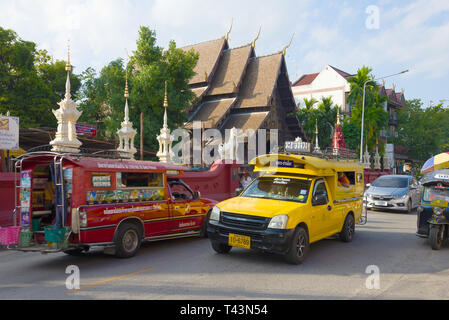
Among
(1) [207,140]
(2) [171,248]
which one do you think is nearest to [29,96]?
(1) [207,140]

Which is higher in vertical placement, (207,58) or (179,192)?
(207,58)

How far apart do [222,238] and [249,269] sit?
34.4 inches

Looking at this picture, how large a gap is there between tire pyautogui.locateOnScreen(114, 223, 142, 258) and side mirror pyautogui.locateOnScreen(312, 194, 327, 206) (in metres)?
3.69

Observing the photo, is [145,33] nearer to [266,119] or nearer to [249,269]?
[266,119]

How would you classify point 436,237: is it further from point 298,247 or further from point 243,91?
point 243,91

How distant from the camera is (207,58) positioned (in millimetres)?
35156

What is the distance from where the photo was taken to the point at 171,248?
8.57m

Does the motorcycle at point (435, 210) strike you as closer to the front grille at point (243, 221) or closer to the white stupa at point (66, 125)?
the front grille at point (243, 221)

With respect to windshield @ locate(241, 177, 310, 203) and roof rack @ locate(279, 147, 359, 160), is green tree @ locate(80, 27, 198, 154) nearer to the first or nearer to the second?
roof rack @ locate(279, 147, 359, 160)

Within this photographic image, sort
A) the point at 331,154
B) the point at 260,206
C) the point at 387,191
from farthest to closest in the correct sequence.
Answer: the point at 387,191 → the point at 331,154 → the point at 260,206

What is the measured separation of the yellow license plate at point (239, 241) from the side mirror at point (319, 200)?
1635 mm

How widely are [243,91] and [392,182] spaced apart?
18353 millimetres

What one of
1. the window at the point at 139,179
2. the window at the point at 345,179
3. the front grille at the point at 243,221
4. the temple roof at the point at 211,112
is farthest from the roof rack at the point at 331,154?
the temple roof at the point at 211,112

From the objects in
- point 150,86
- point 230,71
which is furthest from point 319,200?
point 230,71
